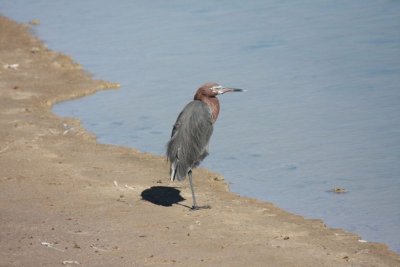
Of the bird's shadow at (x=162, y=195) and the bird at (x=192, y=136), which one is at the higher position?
the bird at (x=192, y=136)

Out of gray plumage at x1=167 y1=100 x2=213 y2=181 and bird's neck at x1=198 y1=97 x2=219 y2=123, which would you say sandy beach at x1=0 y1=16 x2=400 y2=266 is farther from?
bird's neck at x1=198 y1=97 x2=219 y2=123

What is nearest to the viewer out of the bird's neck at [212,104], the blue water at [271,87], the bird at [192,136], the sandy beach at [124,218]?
the sandy beach at [124,218]

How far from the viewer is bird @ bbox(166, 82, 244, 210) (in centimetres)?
1128

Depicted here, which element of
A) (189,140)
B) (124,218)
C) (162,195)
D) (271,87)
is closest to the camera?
(124,218)

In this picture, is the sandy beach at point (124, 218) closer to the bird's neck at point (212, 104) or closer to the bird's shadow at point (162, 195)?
the bird's shadow at point (162, 195)

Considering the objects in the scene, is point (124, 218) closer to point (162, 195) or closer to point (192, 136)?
point (162, 195)

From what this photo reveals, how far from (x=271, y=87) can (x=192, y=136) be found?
22.6 ft

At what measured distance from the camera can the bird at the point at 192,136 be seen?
11281 mm

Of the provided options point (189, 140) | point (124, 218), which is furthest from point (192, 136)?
point (124, 218)

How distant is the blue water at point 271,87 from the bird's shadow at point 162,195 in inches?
43.5

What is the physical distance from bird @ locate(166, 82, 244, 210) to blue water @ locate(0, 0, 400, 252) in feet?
5.05

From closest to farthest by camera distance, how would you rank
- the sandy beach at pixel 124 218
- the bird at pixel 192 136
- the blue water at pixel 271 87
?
the sandy beach at pixel 124 218, the bird at pixel 192 136, the blue water at pixel 271 87

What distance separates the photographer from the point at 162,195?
1198cm

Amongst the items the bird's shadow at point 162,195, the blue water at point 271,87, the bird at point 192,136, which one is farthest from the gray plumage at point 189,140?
the blue water at point 271,87
